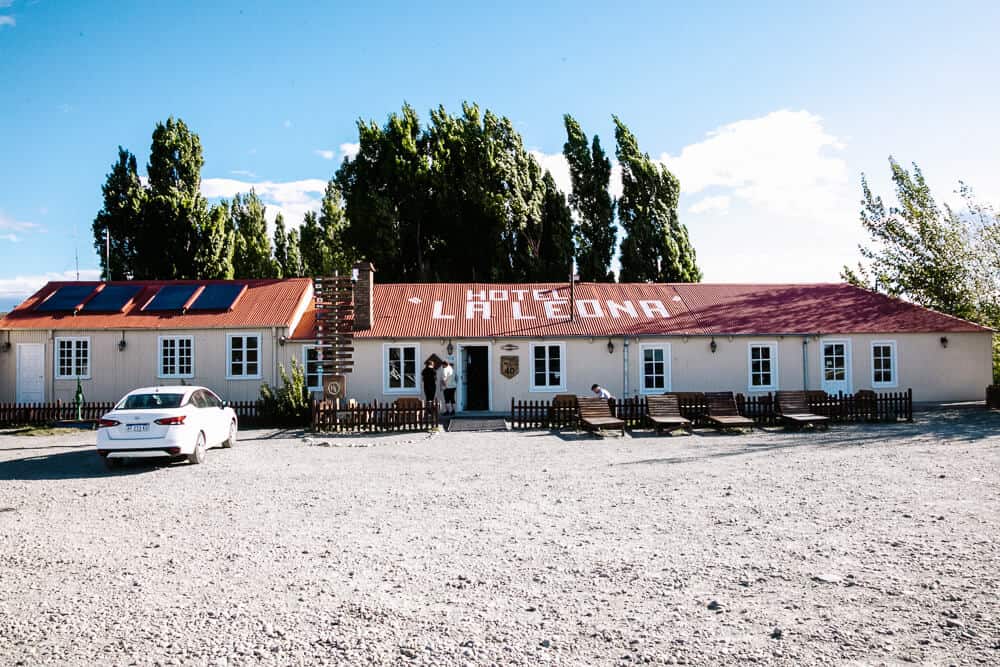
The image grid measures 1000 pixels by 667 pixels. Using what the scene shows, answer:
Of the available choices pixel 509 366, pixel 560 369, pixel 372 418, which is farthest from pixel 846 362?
pixel 372 418

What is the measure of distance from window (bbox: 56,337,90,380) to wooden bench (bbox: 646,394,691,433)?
19.1 metres

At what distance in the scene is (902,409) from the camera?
21.2m

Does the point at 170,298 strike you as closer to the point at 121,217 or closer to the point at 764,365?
the point at 121,217

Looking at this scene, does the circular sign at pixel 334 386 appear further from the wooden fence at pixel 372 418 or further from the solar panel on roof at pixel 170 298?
the solar panel on roof at pixel 170 298

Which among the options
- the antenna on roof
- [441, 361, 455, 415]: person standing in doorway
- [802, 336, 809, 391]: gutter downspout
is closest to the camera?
[441, 361, 455, 415]: person standing in doorway

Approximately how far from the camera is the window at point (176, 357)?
2405 centimetres

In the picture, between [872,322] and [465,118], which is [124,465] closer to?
[872,322]

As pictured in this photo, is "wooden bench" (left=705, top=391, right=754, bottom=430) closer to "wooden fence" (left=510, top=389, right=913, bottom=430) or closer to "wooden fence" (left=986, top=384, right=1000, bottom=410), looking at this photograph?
"wooden fence" (left=510, top=389, right=913, bottom=430)

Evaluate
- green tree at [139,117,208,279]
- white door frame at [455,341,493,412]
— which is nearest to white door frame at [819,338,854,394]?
white door frame at [455,341,493,412]

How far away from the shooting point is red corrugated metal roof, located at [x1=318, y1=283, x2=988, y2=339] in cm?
2408

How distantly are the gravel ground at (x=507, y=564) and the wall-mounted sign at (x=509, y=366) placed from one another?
1033 cm

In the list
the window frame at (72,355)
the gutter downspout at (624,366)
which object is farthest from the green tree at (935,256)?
the window frame at (72,355)

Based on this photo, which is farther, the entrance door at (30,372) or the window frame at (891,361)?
the window frame at (891,361)

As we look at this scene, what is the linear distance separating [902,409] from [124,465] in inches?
830
